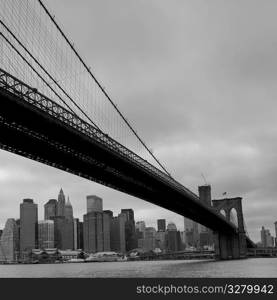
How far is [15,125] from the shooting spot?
3152 cm

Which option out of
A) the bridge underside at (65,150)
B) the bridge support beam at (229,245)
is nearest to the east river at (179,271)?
the bridge underside at (65,150)

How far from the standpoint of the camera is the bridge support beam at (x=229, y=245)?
96.2m

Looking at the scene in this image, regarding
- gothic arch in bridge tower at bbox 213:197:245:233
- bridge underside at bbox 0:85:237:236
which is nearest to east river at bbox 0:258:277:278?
bridge underside at bbox 0:85:237:236

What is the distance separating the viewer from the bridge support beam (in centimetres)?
9619

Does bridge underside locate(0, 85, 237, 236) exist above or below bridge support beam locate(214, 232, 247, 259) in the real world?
above

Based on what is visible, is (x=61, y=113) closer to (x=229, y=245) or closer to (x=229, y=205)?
(x=229, y=245)

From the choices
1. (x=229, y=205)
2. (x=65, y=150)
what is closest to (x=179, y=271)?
(x=65, y=150)

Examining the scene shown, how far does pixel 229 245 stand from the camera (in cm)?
9719

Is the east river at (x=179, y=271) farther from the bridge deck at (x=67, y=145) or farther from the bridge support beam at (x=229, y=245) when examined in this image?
the bridge support beam at (x=229, y=245)

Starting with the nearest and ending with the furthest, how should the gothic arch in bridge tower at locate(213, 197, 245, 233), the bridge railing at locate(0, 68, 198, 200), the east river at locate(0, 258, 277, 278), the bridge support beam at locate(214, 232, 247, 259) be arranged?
the bridge railing at locate(0, 68, 198, 200), the east river at locate(0, 258, 277, 278), the bridge support beam at locate(214, 232, 247, 259), the gothic arch in bridge tower at locate(213, 197, 245, 233)

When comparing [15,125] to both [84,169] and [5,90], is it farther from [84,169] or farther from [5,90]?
[84,169]

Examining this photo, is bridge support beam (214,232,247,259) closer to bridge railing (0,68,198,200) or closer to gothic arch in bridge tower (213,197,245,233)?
gothic arch in bridge tower (213,197,245,233)
